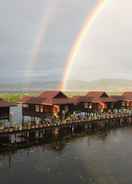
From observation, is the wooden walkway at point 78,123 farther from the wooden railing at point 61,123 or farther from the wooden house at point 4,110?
the wooden house at point 4,110

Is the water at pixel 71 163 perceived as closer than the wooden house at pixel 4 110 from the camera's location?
Yes

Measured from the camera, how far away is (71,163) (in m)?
34.2

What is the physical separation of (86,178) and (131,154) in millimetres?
11259

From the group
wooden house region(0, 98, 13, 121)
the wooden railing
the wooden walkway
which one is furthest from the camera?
wooden house region(0, 98, 13, 121)

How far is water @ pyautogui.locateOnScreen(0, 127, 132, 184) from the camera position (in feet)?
94.9

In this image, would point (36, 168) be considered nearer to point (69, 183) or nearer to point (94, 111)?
point (69, 183)

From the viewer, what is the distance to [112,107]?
6794 cm

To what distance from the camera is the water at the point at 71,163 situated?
28.9 meters

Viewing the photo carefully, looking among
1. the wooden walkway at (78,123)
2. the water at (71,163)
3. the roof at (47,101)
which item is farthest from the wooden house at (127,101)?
the water at (71,163)

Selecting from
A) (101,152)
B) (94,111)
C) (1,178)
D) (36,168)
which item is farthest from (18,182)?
(94,111)

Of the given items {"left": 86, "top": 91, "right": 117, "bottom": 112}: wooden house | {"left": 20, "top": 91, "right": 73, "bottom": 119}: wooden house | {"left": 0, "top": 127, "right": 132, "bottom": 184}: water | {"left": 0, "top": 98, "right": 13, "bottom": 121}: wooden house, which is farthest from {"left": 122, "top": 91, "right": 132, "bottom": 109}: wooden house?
{"left": 0, "top": 98, "right": 13, "bottom": 121}: wooden house

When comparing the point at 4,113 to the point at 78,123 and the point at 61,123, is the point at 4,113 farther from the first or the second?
the point at 78,123

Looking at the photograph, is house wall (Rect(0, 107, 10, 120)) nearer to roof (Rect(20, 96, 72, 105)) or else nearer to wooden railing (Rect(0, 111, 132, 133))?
wooden railing (Rect(0, 111, 132, 133))

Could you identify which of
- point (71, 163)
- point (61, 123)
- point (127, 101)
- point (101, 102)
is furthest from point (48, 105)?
point (127, 101)
